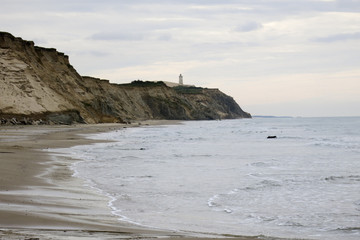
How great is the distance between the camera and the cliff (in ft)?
174

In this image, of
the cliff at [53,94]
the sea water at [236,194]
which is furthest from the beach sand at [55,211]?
the cliff at [53,94]

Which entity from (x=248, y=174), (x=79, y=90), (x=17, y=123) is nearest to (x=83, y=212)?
(x=248, y=174)

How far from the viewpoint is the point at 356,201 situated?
1023cm

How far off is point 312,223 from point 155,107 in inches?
4500

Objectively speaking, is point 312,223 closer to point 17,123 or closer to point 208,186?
point 208,186

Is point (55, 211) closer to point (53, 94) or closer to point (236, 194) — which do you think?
point (236, 194)

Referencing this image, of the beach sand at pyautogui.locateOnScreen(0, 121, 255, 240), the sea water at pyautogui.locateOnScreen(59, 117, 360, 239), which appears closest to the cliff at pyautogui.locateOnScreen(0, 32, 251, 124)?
the sea water at pyautogui.locateOnScreen(59, 117, 360, 239)

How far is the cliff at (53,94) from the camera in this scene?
2093 inches

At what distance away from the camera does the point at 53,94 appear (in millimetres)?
59188

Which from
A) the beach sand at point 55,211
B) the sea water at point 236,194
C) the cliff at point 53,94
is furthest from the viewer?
the cliff at point 53,94

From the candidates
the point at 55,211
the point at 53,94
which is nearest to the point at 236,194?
the point at 55,211

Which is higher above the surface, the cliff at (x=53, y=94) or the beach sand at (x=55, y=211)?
the cliff at (x=53, y=94)

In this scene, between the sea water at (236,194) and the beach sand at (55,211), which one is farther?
the sea water at (236,194)

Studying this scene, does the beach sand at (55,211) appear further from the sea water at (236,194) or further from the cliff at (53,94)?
the cliff at (53,94)
